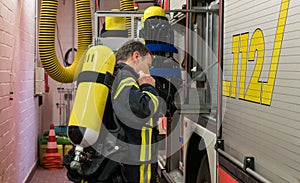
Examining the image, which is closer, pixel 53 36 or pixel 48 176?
pixel 53 36

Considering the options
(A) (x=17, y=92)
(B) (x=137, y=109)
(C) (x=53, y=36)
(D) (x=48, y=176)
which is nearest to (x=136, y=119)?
(B) (x=137, y=109)

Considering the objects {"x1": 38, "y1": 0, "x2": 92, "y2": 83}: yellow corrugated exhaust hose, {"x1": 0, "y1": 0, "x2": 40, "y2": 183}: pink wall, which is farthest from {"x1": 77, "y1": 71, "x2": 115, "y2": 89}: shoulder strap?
{"x1": 38, "y1": 0, "x2": 92, "y2": 83}: yellow corrugated exhaust hose

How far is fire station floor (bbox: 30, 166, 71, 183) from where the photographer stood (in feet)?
20.7

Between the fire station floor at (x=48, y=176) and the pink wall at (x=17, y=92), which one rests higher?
the pink wall at (x=17, y=92)

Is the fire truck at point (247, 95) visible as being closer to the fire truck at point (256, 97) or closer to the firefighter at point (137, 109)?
the fire truck at point (256, 97)

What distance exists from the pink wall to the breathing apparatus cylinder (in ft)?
5.62

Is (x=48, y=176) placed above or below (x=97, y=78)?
below

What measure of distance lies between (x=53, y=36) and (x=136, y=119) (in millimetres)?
2372

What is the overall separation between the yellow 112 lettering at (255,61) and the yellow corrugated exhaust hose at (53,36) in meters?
2.66

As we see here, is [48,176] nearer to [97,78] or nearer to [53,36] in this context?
[53,36]

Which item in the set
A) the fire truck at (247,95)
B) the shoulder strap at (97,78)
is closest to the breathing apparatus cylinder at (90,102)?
the shoulder strap at (97,78)

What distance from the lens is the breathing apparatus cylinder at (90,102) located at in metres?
2.53

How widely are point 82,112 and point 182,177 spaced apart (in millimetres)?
1982

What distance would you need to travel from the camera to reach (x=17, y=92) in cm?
511
